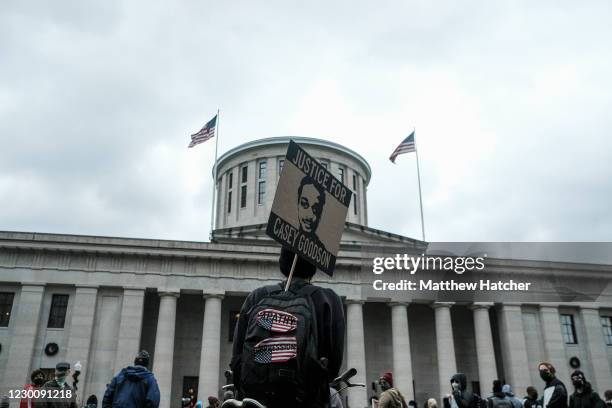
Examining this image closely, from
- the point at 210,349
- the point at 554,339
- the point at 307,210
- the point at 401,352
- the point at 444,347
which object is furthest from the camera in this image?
the point at 554,339

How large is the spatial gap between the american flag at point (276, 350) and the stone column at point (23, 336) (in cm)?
3126

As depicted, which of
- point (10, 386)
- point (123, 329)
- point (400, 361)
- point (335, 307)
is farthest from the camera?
point (400, 361)

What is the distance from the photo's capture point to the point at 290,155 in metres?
4.71

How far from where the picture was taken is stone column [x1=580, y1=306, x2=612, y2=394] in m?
36.7

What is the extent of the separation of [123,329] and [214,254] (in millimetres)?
7158

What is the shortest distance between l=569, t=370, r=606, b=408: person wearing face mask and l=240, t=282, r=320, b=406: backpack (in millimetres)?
7938

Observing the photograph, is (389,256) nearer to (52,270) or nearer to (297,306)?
(52,270)

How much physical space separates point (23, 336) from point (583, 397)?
1199 inches

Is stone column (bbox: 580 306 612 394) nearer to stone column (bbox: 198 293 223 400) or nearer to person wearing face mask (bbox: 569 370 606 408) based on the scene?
stone column (bbox: 198 293 223 400)

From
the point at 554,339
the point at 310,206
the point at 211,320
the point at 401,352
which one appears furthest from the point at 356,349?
the point at 310,206

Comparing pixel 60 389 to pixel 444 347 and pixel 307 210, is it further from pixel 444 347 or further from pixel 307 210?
pixel 444 347

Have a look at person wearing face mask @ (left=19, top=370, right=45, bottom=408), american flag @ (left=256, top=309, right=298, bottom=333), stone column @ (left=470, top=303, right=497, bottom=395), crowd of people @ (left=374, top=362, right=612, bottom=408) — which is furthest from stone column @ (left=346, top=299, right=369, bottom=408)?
american flag @ (left=256, top=309, right=298, bottom=333)

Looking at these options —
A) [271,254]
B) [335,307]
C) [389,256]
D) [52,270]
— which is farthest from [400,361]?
[335,307]

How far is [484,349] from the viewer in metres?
35.5
